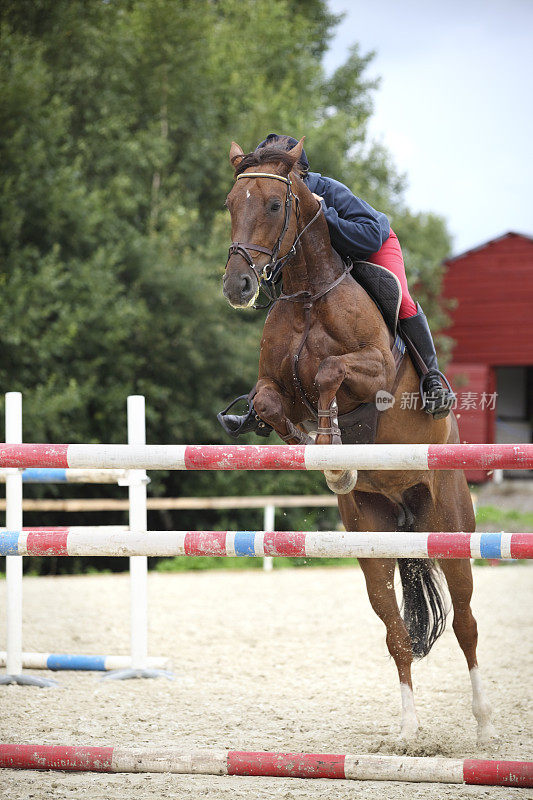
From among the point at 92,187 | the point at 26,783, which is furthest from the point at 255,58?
the point at 26,783

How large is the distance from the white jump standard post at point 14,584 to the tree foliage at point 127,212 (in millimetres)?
7005

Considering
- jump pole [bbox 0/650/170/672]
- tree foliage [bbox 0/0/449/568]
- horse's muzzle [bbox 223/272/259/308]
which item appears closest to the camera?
horse's muzzle [bbox 223/272/259/308]

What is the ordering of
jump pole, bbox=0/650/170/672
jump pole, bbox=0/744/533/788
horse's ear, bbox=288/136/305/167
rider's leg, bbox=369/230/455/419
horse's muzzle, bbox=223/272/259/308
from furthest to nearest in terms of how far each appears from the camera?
jump pole, bbox=0/650/170/672 < rider's leg, bbox=369/230/455/419 < horse's ear, bbox=288/136/305/167 < horse's muzzle, bbox=223/272/259/308 < jump pole, bbox=0/744/533/788

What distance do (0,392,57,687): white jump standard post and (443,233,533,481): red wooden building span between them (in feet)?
53.1

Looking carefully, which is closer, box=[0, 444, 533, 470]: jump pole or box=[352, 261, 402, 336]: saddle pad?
box=[0, 444, 533, 470]: jump pole

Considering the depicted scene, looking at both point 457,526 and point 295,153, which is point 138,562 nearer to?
point 457,526

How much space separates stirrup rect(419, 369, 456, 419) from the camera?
13.5 feet

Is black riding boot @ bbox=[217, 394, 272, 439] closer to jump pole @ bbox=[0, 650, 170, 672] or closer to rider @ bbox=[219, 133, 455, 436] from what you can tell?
rider @ bbox=[219, 133, 455, 436]

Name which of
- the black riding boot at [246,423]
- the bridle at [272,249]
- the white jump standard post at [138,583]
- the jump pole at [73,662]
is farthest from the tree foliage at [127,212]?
the bridle at [272,249]

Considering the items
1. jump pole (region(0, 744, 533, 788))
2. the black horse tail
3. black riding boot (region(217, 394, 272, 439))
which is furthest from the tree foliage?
jump pole (region(0, 744, 533, 788))

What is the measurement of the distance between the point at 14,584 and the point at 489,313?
1788 centimetres

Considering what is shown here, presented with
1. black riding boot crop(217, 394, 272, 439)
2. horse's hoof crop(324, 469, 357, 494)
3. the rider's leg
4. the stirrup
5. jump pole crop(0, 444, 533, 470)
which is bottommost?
horse's hoof crop(324, 469, 357, 494)

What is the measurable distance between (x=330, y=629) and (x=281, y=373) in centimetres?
479

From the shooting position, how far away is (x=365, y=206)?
4172mm
